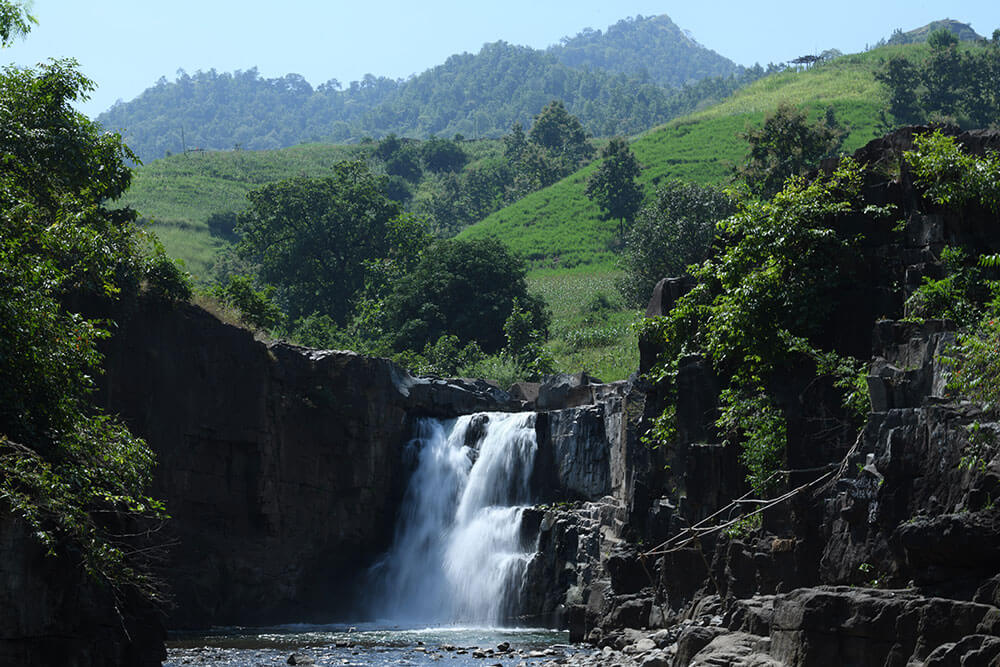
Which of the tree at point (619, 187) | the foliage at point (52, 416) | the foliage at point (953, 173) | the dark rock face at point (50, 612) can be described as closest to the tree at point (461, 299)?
the tree at point (619, 187)

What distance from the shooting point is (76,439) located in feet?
55.5

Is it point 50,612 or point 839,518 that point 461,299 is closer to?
point 839,518

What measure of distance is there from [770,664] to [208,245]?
7856cm

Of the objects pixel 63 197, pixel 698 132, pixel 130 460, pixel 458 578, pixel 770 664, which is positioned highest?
pixel 698 132

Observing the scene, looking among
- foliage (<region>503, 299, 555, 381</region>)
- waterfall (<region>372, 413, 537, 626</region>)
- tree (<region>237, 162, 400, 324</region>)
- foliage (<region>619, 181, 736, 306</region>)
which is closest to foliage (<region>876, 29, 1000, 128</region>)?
foliage (<region>619, 181, 736, 306</region>)

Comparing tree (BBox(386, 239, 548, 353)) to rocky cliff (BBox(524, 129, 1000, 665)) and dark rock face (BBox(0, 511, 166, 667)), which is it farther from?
dark rock face (BBox(0, 511, 166, 667))

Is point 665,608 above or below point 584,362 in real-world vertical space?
below

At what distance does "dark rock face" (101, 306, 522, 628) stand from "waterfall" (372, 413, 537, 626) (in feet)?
3.07

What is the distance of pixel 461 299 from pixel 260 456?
21842 mm

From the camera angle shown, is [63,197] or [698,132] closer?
[63,197]

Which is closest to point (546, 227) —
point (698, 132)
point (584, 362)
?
point (698, 132)

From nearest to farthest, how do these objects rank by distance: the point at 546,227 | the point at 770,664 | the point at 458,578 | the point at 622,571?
the point at 770,664, the point at 622,571, the point at 458,578, the point at 546,227

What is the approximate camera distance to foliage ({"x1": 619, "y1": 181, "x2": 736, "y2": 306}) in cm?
5844

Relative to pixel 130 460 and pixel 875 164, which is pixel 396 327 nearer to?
pixel 875 164
